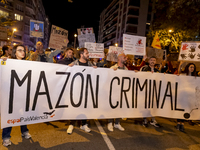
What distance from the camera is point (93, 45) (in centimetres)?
727

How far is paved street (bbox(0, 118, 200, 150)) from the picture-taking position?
315cm

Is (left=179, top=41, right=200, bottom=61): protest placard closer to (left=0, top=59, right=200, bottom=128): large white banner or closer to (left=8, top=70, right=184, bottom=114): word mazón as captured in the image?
(left=0, top=59, right=200, bottom=128): large white banner

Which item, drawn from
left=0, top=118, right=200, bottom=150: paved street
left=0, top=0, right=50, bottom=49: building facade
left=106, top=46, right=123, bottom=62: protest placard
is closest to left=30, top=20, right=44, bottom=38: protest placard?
left=106, top=46, right=123, bottom=62: protest placard

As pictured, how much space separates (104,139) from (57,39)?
4.46m

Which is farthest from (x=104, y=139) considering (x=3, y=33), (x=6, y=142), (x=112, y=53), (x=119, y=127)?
(x=3, y=33)

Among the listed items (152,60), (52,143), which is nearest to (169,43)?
(152,60)

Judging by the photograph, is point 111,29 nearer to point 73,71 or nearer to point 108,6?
point 108,6

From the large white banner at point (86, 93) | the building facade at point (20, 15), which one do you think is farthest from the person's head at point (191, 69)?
the building facade at point (20, 15)

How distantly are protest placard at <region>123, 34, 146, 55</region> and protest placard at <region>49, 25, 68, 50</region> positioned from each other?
2381mm

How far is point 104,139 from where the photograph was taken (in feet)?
11.5

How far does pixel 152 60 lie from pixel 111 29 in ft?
219

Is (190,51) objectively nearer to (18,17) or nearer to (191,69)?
(191,69)

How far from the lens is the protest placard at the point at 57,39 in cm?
623

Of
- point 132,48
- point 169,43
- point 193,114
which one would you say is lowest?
point 193,114
